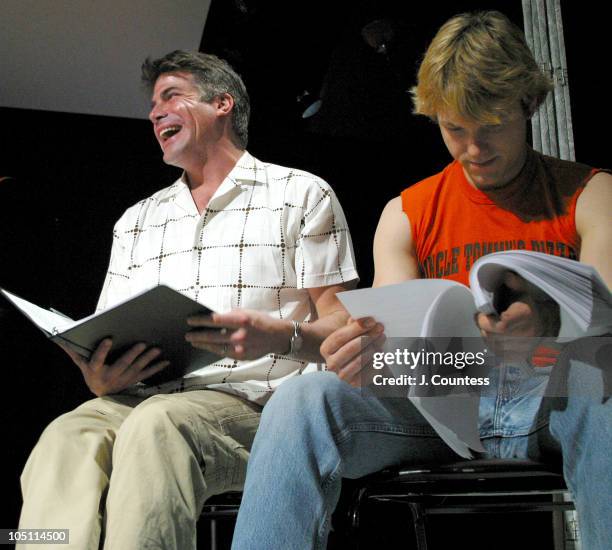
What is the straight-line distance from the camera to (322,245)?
160 cm

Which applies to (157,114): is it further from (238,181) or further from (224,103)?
(238,181)

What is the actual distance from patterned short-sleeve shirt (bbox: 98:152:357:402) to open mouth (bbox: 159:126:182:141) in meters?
0.20

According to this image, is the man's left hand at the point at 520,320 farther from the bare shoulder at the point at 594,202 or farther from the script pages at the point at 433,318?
the bare shoulder at the point at 594,202

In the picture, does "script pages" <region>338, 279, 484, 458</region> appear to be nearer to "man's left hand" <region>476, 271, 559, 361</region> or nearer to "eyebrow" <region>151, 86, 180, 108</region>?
"man's left hand" <region>476, 271, 559, 361</region>

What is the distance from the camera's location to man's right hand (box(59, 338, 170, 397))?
4.42ft

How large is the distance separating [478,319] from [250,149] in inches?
68.2

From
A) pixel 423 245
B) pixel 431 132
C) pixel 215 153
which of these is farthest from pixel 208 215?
pixel 431 132

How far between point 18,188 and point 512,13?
1659 mm

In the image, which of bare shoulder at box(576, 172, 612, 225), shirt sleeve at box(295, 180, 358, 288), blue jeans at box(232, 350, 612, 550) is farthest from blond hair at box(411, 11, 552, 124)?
blue jeans at box(232, 350, 612, 550)

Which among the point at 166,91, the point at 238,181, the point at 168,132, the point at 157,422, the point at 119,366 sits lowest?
the point at 157,422

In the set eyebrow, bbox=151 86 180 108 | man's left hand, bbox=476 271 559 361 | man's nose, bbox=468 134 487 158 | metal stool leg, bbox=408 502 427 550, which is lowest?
metal stool leg, bbox=408 502 427 550

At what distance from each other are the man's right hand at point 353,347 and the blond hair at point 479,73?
46 cm

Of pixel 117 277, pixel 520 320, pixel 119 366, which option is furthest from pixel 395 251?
pixel 117 277
